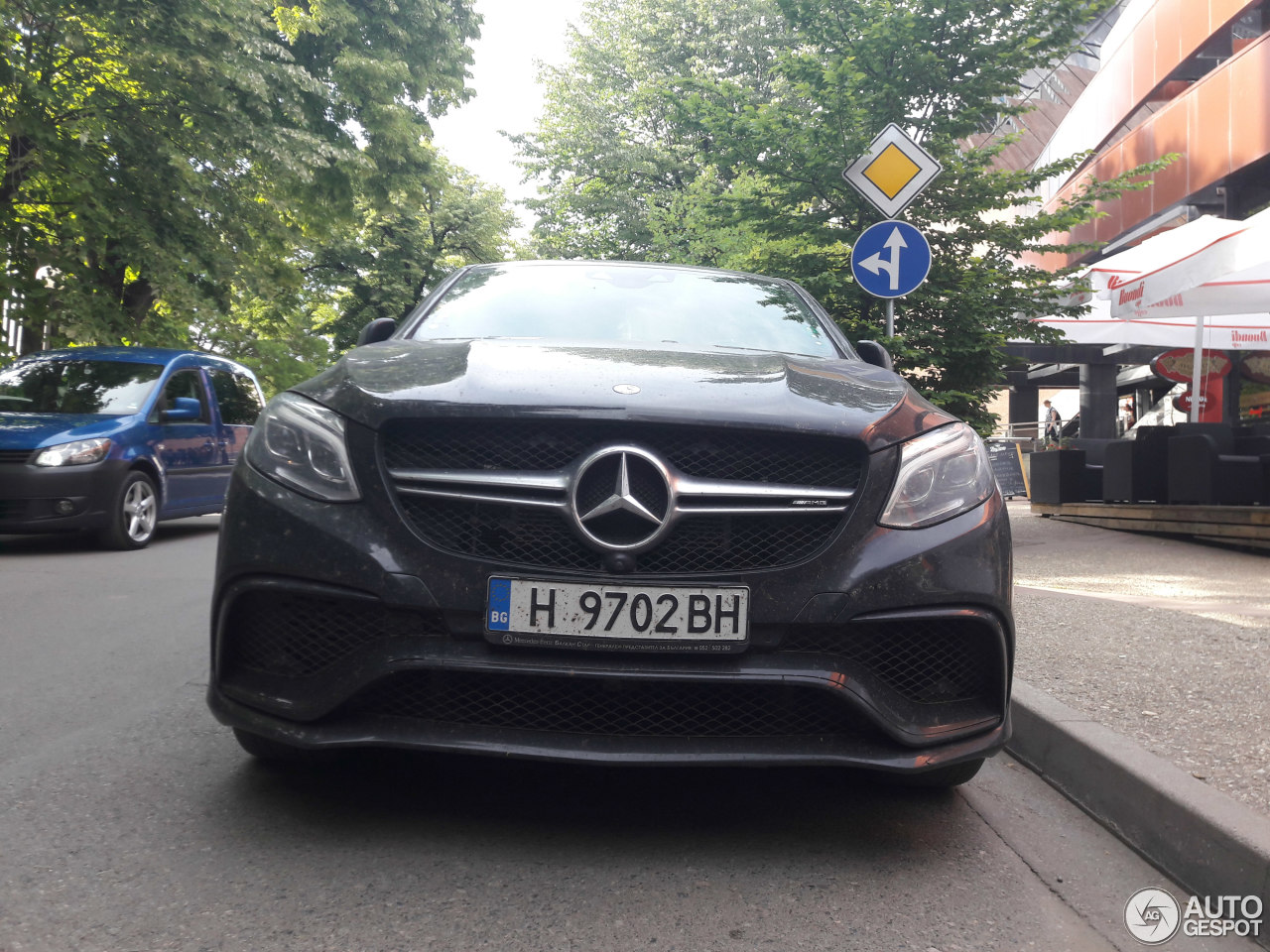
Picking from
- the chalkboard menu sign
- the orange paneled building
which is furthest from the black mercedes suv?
the chalkboard menu sign

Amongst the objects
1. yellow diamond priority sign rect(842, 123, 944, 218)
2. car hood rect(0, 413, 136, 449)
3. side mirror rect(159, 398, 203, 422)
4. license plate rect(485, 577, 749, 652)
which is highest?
yellow diamond priority sign rect(842, 123, 944, 218)

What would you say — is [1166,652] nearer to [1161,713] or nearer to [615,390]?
[1161,713]

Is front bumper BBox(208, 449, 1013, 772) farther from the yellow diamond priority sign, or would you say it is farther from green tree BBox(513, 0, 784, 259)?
green tree BBox(513, 0, 784, 259)

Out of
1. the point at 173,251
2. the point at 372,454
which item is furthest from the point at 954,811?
the point at 173,251

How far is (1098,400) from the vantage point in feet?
93.8

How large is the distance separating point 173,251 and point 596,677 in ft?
40.8

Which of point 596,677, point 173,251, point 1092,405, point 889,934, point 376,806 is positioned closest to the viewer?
point 889,934

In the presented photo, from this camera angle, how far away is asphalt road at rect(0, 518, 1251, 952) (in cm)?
230

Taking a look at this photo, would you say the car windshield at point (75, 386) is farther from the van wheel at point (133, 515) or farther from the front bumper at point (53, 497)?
the front bumper at point (53, 497)

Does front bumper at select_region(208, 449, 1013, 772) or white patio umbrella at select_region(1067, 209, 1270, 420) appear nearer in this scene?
front bumper at select_region(208, 449, 1013, 772)

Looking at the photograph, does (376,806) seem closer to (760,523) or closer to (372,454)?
(372,454)

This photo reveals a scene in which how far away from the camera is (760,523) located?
9.12 feet

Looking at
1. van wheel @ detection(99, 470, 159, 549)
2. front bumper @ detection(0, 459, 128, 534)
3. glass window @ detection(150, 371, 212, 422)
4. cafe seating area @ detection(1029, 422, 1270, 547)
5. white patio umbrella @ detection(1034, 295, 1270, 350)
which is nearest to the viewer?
front bumper @ detection(0, 459, 128, 534)

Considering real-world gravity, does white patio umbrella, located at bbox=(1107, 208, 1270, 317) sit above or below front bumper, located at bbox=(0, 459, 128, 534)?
above
